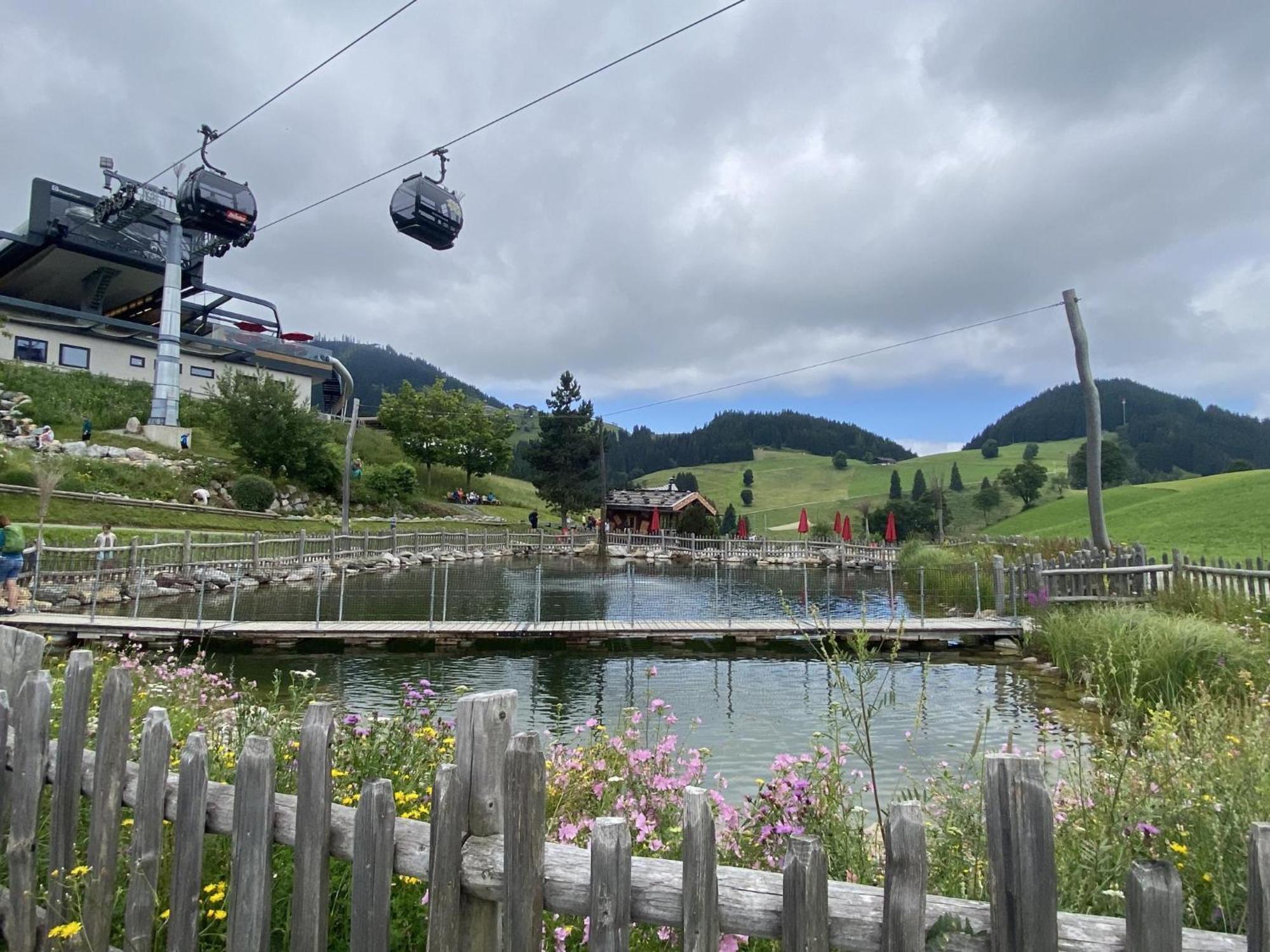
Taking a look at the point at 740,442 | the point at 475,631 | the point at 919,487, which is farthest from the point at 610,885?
the point at 740,442

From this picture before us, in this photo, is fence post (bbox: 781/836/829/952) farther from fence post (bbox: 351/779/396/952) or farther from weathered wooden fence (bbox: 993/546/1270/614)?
weathered wooden fence (bbox: 993/546/1270/614)

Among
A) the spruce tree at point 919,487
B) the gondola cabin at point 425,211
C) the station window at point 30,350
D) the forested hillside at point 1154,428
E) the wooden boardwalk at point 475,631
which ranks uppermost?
the forested hillside at point 1154,428

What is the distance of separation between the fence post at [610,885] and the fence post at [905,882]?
1.79ft

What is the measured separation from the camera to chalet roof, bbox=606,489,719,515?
187ft

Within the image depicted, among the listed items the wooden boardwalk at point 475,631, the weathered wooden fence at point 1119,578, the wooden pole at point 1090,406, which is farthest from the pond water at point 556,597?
the wooden pole at point 1090,406

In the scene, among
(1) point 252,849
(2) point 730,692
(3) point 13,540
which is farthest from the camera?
(3) point 13,540

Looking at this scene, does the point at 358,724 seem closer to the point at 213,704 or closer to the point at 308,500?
the point at 213,704

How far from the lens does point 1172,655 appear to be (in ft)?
27.6

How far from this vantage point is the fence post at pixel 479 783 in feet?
5.99

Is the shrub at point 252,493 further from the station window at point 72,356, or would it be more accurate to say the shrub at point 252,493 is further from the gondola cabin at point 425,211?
the gondola cabin at point 425,211

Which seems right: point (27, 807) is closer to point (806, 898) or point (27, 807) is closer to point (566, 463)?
point (806, 898)

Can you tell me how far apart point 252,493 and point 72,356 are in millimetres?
22757

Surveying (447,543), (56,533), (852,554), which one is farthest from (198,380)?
(852,554)

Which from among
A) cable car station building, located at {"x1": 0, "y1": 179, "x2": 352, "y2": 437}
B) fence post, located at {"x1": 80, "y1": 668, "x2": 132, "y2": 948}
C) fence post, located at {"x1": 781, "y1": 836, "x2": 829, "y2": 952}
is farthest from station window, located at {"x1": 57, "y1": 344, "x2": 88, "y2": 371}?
fence post, located at {"x1": 781, "y1": 836, "x2": 829, "y2": 952}
